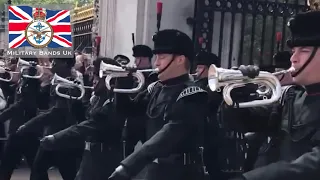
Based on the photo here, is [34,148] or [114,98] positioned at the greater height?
[114,98]

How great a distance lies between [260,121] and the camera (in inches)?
176

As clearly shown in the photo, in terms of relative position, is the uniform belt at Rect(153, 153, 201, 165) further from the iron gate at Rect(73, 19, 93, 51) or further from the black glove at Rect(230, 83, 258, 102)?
the iron gate at Rect(73, 19, 93, 51)

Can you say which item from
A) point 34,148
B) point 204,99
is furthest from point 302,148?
point 34,148

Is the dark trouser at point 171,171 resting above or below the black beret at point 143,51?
below

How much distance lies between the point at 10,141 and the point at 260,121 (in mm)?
4686

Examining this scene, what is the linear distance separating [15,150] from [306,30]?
210 inches

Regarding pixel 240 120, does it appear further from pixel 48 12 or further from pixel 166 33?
pixel 48 12

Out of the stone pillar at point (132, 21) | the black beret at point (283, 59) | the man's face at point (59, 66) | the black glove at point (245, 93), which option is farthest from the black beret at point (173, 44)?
the stone pillar at point (132, 21)

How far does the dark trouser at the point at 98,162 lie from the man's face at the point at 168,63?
4.19ft

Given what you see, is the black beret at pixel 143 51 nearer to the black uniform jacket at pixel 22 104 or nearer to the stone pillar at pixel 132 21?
the stone pillar at pixel 132 21

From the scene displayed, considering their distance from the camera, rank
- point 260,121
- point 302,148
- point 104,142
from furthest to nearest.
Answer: point 104,142 → point 260,121 → point 302,148

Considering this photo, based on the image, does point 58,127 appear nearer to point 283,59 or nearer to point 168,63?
point 283,59

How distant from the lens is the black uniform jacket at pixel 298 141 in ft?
11.0

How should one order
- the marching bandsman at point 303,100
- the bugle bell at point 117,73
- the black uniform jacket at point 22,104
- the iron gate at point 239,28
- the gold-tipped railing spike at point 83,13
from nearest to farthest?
the marching bandsman at point 303,100 → the bugle bell at point 117,73 → the iron gate at point 239,28 → the black uniform jacket at point 22,104 → the gold-tipped railing spike at point 83,13
